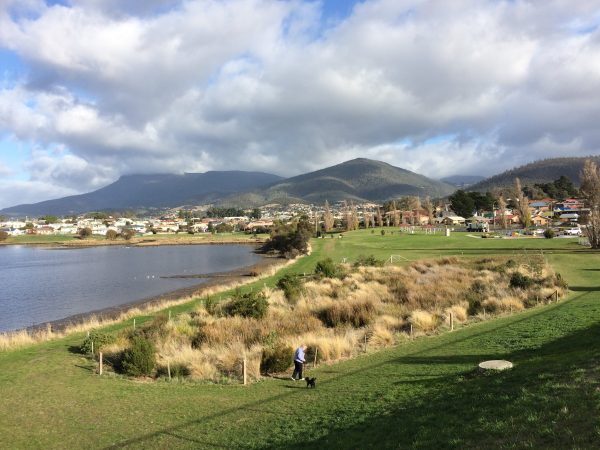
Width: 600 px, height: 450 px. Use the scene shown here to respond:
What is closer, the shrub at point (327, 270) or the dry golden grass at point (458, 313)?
the dry golden grass at point (458, 313)

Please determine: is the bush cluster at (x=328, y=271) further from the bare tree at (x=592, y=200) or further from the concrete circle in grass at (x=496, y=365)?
the bare tree at (x=592, y=200)

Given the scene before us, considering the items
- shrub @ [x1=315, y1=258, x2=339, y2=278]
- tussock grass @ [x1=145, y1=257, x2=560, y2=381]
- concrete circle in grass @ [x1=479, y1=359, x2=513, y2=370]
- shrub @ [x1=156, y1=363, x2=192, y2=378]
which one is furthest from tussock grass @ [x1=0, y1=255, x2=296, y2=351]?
concrete circle in grass @ [x1=479, y1=359, x2=513, y2=370]

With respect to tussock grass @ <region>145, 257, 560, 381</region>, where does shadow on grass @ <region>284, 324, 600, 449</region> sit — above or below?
above

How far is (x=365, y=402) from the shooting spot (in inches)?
470

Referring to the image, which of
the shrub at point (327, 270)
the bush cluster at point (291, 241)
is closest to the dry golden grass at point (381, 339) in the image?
the shrub at point (327, 270)

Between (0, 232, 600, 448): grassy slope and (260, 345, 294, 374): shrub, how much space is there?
1.22 m

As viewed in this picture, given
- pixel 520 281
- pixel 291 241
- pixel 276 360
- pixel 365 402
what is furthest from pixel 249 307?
pixel 291 241

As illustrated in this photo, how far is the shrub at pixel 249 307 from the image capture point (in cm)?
2675

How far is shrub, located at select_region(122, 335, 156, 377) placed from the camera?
57.4 ft

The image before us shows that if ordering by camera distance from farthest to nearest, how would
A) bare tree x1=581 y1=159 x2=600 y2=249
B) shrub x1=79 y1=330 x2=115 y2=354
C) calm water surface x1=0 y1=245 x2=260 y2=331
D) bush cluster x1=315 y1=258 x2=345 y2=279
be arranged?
bare tree x1=581 y1=159 x2=600 y2=249 < bush cluster x1=315 y1=258 x2=345 y2=279 < calm water surface x1=0 y1=245 x2=260 y2=331 < shrub x1=79 y1=330 x2=115 y2=354

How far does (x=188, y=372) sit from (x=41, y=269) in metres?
62.5

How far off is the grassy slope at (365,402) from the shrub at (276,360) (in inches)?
48.0

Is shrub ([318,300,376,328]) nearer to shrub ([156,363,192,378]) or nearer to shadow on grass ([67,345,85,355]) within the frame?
shrub ([156,363,192,378])

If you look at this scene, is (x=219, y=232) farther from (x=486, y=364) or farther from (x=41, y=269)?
(x=486, y=364)
